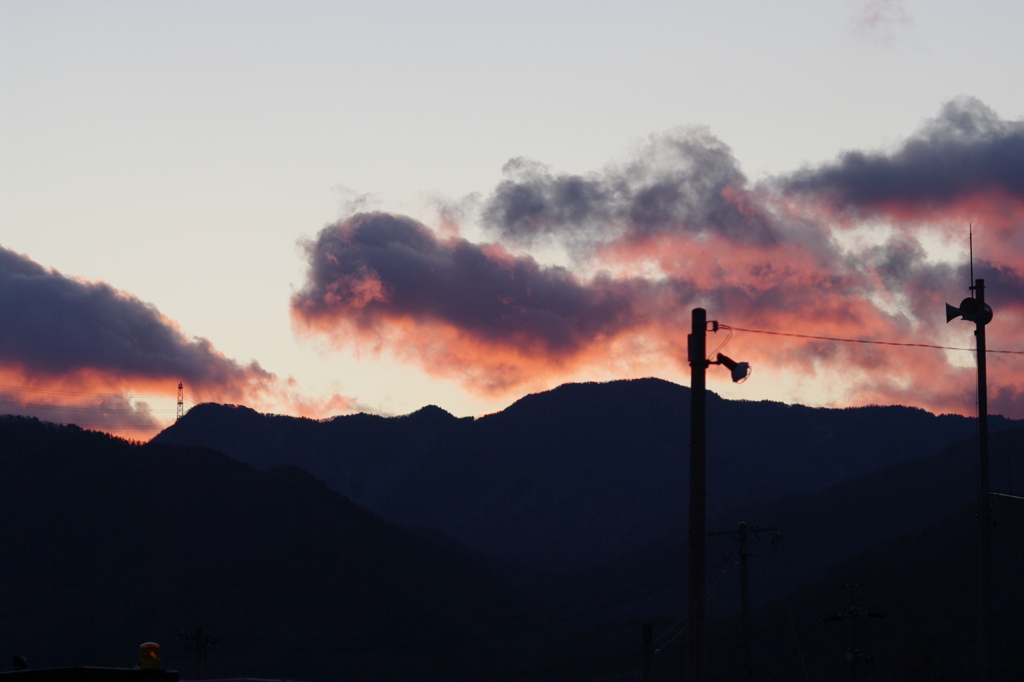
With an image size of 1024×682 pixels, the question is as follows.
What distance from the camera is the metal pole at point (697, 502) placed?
20.3 metres

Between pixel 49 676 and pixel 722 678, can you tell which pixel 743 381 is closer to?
pixel 49 676

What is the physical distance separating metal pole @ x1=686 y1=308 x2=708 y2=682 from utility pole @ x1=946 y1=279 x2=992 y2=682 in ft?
23.0

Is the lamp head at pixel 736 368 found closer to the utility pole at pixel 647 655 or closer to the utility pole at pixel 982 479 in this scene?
the utility pole at pixel 982 479

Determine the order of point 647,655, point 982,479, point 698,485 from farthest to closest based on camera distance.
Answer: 1. point 647,655
2. point 982,479
3. point 698,485

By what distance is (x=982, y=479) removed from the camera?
24594 mm

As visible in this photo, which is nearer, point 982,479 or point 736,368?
point 736,368

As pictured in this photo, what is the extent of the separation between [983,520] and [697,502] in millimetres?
8064

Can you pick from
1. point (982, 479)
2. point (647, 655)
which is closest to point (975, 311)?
point (982, 479)

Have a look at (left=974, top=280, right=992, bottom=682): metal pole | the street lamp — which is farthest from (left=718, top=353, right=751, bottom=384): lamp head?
(left=974, top=280, right=992, bottom=682): metal pole

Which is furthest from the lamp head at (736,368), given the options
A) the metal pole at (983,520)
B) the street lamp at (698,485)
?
the metal pole at (983,520)

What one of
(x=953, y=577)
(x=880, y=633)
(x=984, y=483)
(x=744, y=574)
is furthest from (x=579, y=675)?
(x=984, y=483)

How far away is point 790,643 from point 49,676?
17913 centimetres

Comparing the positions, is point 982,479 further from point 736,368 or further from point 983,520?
point 736,368

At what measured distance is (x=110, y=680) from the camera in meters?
17.5
